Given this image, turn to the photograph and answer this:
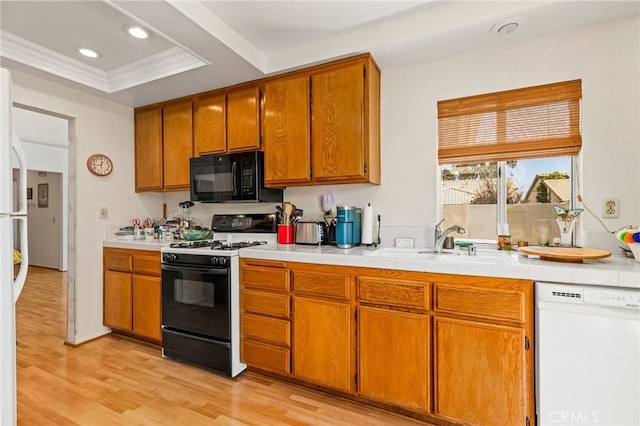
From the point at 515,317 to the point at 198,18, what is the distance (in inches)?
96.2

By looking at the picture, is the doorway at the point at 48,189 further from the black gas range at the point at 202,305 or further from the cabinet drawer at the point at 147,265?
the black gas range at the point at 202,305

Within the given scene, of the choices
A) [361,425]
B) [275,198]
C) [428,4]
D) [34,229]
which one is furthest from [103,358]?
[34,229]

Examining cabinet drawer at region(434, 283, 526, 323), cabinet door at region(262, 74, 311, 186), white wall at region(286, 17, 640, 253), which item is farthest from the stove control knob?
cabinet drawer at region(434, 283, 526, 323)

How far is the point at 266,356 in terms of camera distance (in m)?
2.19

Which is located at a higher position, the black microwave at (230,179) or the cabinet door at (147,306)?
the black microwave at (230,179)

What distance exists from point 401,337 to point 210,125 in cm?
240

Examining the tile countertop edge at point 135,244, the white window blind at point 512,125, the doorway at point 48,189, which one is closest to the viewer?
the white window blind at point 512,125

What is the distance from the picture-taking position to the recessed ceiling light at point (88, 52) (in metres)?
2.42

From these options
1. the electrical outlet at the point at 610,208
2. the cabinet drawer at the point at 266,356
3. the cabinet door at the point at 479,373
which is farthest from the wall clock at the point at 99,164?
the electrical outlet at the point at 610,208

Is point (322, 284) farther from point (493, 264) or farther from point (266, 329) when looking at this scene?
point (493, 264)

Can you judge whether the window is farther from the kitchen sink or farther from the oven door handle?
the oven door handle

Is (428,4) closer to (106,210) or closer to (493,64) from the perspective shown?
(493,64)

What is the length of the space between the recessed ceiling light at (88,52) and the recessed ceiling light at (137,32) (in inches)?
19.9

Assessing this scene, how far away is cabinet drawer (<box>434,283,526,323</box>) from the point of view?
154 cm
